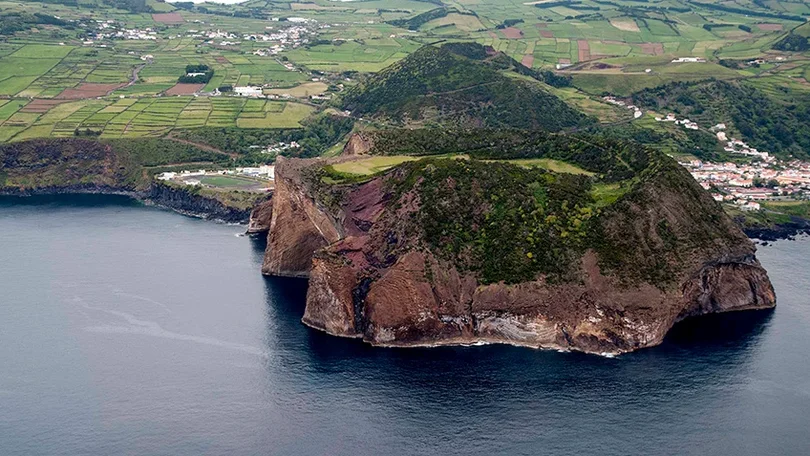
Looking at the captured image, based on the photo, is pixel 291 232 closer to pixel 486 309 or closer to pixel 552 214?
pixel 486 309

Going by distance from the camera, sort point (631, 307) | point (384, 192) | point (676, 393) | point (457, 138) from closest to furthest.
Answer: point (676, 393), point (631, 307), point (384, 192), point (457, 138)

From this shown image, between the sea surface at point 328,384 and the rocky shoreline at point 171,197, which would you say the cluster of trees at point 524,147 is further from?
the rocky shoreline at point 171,197

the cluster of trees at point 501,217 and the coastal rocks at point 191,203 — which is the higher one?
the cluster of trees at point 501,217

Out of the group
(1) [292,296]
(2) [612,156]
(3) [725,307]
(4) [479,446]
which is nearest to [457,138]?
(2) [612,156]

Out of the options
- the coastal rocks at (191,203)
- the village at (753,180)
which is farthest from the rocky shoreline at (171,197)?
the village at (753,180)

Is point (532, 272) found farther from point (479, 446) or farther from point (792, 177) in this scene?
point (792, 177)

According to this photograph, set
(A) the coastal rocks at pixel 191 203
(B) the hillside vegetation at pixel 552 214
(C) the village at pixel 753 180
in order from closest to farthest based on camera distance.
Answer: (B) the hillside vegetation at pixel 552 214 < (C) the village at pixel 753 180 < (A) the coastal rocks at pixel 191 203

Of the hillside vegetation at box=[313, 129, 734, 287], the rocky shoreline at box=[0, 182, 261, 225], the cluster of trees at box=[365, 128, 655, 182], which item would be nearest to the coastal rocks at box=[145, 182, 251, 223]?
the rocky shoreline at box=[0, 182, 261, 225]

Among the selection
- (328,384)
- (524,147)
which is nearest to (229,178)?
(524,147)
